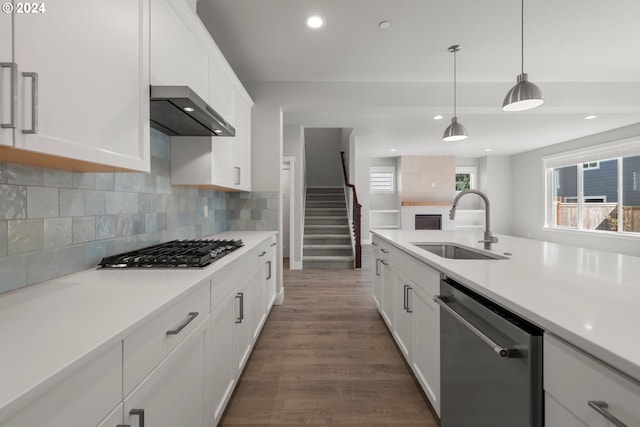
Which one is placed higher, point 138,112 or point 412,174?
point 412,174

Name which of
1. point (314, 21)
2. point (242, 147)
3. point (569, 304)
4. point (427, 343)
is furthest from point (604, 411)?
point (242, 147)

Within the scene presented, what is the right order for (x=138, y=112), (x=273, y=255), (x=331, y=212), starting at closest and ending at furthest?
1. (x=138, y=112)
2. (x=273, y=255)
3. (x=331, y=212)

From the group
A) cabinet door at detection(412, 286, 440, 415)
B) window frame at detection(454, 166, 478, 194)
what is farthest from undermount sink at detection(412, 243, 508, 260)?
window frame at detection(454, 166, 478, 194)

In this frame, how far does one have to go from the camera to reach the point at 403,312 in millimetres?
2094

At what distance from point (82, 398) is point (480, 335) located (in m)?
1.12

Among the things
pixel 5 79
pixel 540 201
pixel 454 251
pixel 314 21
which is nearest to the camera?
pixel 5 79

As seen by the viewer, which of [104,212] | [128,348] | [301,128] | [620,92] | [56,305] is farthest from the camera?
[301,128]

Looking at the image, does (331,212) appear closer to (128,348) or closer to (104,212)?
(104,212)

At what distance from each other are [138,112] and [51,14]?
43 cm

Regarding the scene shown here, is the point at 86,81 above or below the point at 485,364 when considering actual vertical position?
above

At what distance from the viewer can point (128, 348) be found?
0.75 meters

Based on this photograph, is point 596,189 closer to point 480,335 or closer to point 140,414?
point 480,335

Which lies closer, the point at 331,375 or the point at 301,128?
the point at 331,375

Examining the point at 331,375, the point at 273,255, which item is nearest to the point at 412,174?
the point at 273,255
